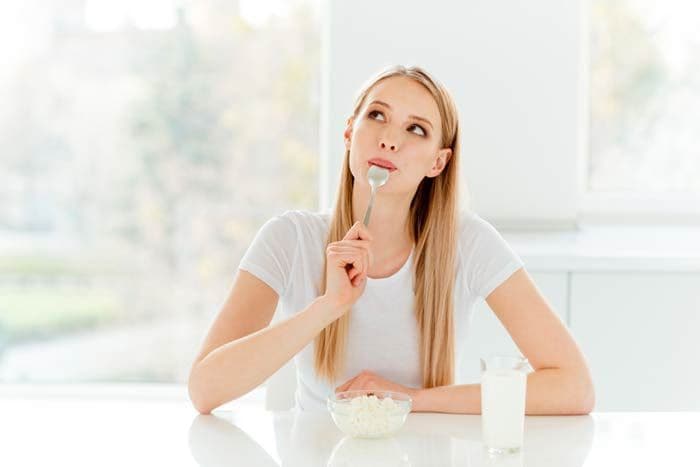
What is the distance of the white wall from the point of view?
2828 millimetres

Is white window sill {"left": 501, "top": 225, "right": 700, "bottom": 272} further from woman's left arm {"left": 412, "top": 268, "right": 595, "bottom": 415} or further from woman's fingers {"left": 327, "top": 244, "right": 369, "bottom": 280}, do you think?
woman's fingers {"left": 327, "top": 244, "right": 369, "bottom": 280}

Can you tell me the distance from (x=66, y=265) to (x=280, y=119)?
898 millimetres

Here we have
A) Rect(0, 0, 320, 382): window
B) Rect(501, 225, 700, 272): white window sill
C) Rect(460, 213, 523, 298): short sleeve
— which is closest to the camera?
Rect(460, 213, 523, 298): short sleeve

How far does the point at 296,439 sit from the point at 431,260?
0.60 meters

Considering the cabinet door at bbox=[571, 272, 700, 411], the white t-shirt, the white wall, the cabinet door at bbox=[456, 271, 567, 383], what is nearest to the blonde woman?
the white t-shirt

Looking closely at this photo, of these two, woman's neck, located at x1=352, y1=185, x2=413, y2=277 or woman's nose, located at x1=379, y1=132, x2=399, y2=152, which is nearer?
woman's nose, located at x1=379, y1=132, x2=399, y2=152

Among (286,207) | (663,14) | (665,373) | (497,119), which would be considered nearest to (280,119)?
(286,207)

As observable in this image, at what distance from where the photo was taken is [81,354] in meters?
3.45

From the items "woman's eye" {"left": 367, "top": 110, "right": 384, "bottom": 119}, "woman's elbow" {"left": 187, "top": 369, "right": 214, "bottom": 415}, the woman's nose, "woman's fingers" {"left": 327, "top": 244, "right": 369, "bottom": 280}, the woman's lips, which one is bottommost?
"woman's elbow" {"left": 187, "top": 369, "right": 214, "bottom": 415}

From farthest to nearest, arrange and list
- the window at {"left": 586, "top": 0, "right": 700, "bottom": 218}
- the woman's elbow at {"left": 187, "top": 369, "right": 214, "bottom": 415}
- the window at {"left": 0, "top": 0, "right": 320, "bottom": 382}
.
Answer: the window at {"left": 0, "top": 0, "right": 320, "bottom": 382} → the window at {"left": 586, "top": 0, "right": 700, "bottom": 218} → the woman's elbow at {"left": 187, "top": 369, "right": 214, "bottom": 415}

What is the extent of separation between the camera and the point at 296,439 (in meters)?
1.34

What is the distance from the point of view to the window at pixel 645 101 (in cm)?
305

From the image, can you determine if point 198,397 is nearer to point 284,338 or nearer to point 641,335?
point 284,338

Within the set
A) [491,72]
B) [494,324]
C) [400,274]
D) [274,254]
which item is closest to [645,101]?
[491,72]
